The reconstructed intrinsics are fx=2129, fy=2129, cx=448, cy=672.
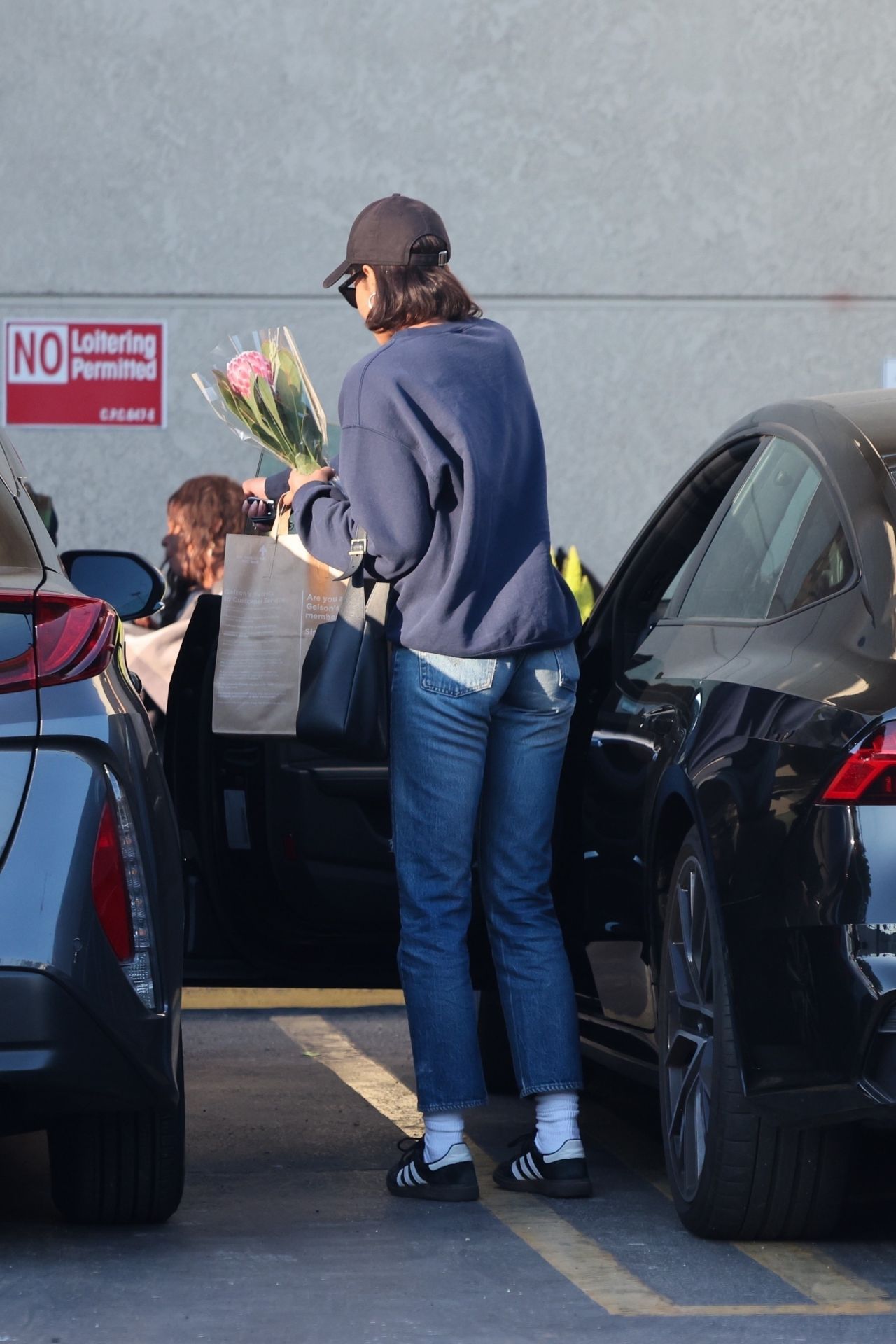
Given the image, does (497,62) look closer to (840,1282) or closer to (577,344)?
(577,344)

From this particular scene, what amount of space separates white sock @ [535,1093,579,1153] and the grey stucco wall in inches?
240

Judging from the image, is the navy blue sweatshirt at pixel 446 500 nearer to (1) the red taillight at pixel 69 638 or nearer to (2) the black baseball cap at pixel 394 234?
(2) the black baseball cap at pixel 394 234

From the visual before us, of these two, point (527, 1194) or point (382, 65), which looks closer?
point (527, 1194)

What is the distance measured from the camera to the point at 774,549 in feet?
12.6

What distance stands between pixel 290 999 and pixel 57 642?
381 cm

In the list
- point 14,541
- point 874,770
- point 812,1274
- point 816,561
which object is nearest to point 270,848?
point 14,541

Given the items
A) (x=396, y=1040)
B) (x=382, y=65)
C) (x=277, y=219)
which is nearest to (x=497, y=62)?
(x=382, y=65)

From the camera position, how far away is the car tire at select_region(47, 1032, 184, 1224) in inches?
140

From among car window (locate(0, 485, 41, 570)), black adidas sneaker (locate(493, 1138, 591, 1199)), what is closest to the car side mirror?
car window (locate(0, 485, 41, 570))

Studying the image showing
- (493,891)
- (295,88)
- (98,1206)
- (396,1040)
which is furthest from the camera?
(295,88)

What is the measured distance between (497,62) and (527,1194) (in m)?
6.93

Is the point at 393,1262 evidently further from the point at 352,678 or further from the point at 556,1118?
the point at 352,678

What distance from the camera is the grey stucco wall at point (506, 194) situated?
975cm

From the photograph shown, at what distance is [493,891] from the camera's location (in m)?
4.07
